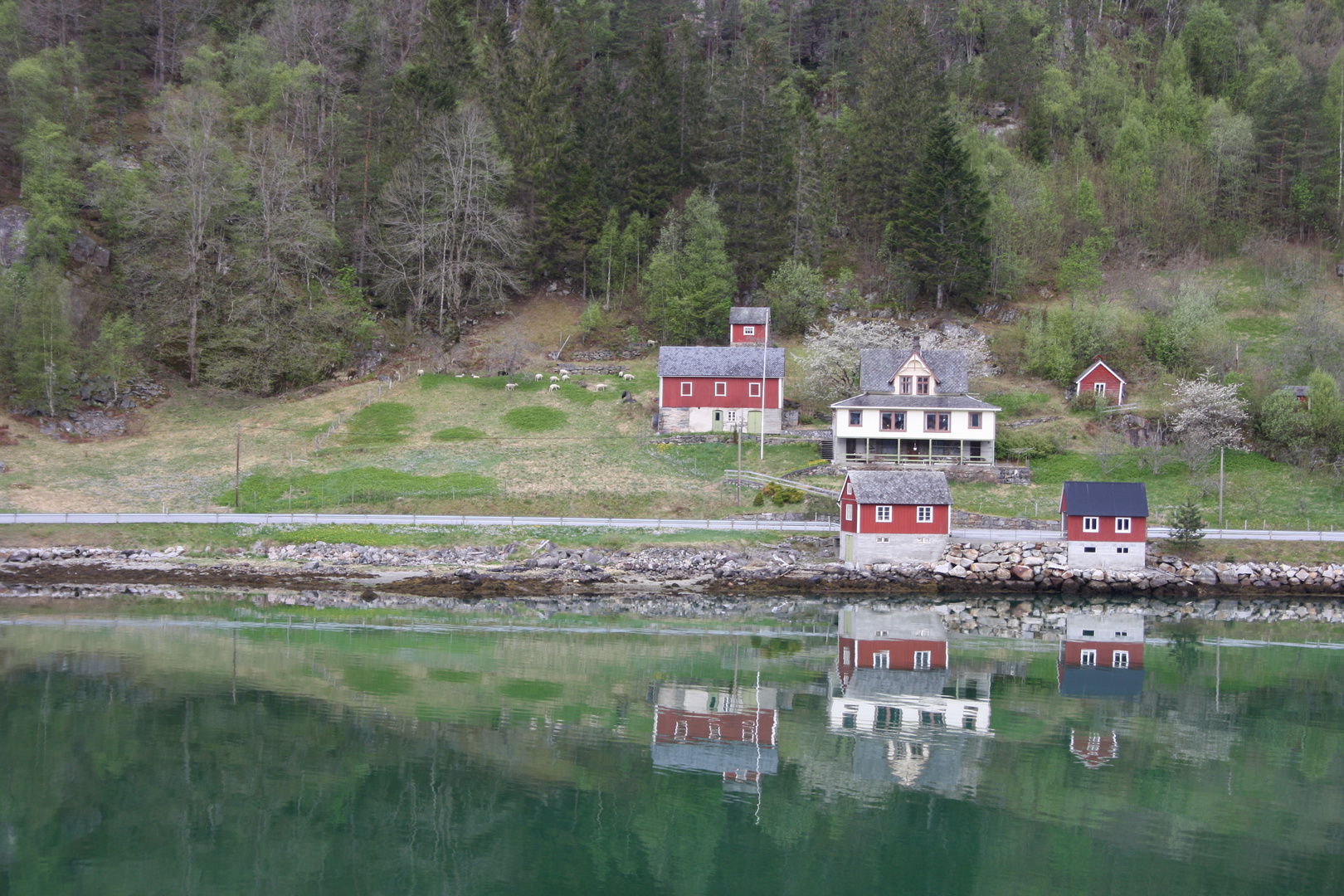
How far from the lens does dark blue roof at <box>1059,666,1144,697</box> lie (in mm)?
31578

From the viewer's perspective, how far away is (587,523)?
4822 centimetres

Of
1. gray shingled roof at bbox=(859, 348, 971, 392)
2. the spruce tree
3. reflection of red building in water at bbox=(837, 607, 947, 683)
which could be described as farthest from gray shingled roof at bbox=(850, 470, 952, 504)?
the spruce tree

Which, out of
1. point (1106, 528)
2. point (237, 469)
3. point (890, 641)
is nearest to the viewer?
point (890, 641)

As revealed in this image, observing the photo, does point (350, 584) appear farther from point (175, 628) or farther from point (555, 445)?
point (555, 445)

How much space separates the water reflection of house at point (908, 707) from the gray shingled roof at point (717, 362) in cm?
2470

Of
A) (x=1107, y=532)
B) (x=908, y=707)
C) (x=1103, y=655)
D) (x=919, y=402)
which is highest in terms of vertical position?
(x=919, y=402)

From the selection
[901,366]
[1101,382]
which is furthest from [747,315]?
[1101,382]

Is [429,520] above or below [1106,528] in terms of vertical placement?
below

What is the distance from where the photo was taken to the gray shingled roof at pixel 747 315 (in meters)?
68.1

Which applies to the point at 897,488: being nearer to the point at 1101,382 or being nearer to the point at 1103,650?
the point at 1103,650

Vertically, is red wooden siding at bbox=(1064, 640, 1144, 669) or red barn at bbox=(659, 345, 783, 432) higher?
red barn at bbox=(659, 345, 783, 432)

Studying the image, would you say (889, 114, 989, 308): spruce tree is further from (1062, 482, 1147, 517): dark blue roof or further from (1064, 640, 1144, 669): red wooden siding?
(1064, 640, 1144, 669): red wooden siding

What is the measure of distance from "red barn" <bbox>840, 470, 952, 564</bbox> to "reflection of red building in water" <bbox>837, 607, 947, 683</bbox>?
4342 millimetres

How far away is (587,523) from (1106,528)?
74.4ft
